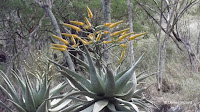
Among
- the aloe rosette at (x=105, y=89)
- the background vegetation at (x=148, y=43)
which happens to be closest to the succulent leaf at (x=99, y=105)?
the aloe rosette at (x=105, y=89)

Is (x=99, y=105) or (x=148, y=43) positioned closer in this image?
(x=99, y=105)

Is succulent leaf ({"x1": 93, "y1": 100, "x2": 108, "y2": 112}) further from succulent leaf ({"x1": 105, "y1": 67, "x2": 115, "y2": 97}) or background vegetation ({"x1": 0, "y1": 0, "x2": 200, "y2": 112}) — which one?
background vegetation ({"x1": 0, "y1": 0, "x2": 200, "y2": 112})

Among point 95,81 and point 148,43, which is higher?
point 95,81

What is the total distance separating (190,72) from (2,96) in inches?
234

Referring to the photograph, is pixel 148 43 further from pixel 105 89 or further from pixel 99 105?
pixel 99 105

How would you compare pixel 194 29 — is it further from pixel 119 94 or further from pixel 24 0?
pixel 119 94

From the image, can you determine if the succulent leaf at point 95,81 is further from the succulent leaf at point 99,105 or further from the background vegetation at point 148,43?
the background vegetation at point 148,43

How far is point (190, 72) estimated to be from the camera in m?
8.16

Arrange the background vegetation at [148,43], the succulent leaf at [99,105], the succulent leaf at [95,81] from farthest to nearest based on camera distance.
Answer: the background vegetation at [148,43], the succulent leaf at [95,81], the succulent leaf at [99,105]

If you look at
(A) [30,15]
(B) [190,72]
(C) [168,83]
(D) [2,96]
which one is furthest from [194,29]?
(D) [2,96]

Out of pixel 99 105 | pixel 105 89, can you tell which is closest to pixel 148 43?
pixel 105 89

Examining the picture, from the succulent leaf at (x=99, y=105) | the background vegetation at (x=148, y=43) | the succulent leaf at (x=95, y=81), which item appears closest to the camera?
the succulent leaf at (x=99, y=105)

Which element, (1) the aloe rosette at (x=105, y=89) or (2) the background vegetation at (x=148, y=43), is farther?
(2) the background vegetation at (x=148, y=43)

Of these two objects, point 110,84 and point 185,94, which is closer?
point 110,84
